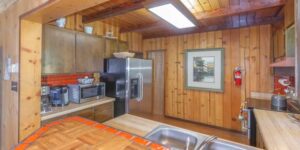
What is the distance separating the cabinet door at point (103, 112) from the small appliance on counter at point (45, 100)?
2.43 ft

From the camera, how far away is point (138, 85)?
331 cm

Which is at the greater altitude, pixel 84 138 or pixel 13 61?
pixel 13 61

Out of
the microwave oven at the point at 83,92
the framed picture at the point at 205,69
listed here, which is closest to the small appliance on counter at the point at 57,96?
the microwave oven at the point at 83,92

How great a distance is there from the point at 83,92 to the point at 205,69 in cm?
281

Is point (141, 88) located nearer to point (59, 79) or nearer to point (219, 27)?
point (59, 79)

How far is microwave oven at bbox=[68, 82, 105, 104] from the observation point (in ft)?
8.77

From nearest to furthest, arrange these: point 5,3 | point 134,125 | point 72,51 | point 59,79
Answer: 1. point 134,125
2. point 5,3
3. point 72,51
4. point 59,79

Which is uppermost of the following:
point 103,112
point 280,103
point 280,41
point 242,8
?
point 242,8

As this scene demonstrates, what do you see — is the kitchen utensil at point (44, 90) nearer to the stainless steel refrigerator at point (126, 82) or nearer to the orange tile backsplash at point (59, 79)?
the orange tile backsplash at point (59, 79)

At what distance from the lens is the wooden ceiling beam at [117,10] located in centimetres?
238

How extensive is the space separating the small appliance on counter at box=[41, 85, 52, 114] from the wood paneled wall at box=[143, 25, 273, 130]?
2.94 m

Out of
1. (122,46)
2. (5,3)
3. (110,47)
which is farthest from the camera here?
(122,46)

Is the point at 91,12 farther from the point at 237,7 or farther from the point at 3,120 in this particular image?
the point at 237,7

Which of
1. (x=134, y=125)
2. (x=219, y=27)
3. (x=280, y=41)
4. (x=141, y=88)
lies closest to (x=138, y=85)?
(x=141, y=88)
